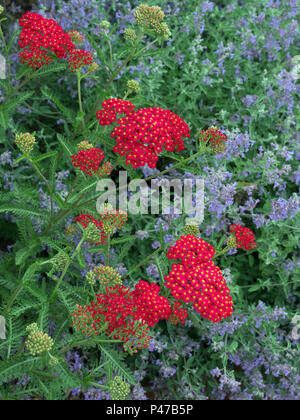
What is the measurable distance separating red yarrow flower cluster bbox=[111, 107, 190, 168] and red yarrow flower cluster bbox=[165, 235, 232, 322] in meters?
0.56

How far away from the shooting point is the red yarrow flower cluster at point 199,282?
272 centimetres

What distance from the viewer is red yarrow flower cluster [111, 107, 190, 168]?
113 inches

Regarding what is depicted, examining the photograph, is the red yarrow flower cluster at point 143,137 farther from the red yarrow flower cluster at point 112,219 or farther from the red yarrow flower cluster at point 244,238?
the red yarrow flower cluster at point 244,238

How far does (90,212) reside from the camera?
3.05 metres

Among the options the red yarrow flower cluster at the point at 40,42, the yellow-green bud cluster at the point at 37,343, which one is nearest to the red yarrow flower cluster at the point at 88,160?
the red yarrow flower cluster at the point at 40,42

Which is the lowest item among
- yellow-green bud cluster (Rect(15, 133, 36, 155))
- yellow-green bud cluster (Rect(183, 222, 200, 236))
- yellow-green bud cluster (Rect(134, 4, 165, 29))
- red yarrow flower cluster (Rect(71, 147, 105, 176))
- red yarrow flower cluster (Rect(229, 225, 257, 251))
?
red yarrow flower cluster (Rect(229, 225, 257, 251))

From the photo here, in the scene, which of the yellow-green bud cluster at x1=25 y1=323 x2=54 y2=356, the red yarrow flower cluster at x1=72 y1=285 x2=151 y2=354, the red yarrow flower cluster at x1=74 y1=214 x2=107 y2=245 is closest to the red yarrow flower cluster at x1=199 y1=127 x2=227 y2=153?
the red yarrow flower cluster at x1=74 y1=214 x2=107 y2=245

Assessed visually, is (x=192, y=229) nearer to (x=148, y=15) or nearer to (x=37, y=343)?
(x=37, y=343)

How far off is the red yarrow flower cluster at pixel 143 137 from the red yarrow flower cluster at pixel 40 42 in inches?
27.9

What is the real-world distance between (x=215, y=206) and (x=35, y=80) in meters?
2.29

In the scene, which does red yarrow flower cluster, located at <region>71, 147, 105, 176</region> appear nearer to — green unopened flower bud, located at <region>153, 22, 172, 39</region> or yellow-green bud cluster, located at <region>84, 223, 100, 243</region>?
yellow-green bud cluster, located at <region>84, 223, 100, 243</region>

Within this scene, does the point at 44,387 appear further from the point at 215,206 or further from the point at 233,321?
the point at 215,206

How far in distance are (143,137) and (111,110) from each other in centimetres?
31
